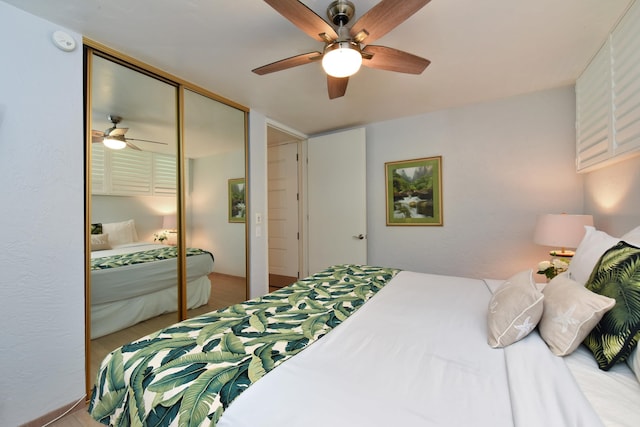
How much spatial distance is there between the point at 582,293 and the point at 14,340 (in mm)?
2778

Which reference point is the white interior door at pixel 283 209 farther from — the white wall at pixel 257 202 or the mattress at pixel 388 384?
the mattress at pixel 388 384

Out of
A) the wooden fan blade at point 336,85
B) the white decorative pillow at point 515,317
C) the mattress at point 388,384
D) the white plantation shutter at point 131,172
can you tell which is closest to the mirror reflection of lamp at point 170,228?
the white plantation shutter at point 131,172

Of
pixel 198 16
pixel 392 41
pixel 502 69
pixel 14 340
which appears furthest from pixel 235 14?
pixel 14 340

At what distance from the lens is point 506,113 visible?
8.72 feet

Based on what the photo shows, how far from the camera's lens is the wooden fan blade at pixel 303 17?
1177 mm

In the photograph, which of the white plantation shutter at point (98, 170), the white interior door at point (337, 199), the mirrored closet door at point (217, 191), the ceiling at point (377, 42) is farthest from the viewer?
the white interior door at point (337, 199)

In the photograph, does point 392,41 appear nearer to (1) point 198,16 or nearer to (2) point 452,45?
(2) point 452,45

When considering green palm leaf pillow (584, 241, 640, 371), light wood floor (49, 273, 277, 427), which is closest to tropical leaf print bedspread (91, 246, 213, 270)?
light wood floor (49, 273, 277, 427)

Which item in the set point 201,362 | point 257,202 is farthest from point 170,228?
point 201,362

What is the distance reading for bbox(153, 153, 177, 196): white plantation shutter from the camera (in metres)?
2.15

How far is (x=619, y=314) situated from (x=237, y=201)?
2747 mm

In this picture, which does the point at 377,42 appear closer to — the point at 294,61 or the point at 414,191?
the point at 294,61

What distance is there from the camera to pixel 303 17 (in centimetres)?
127

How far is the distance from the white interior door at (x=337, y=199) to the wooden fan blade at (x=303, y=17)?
2.01 metres
